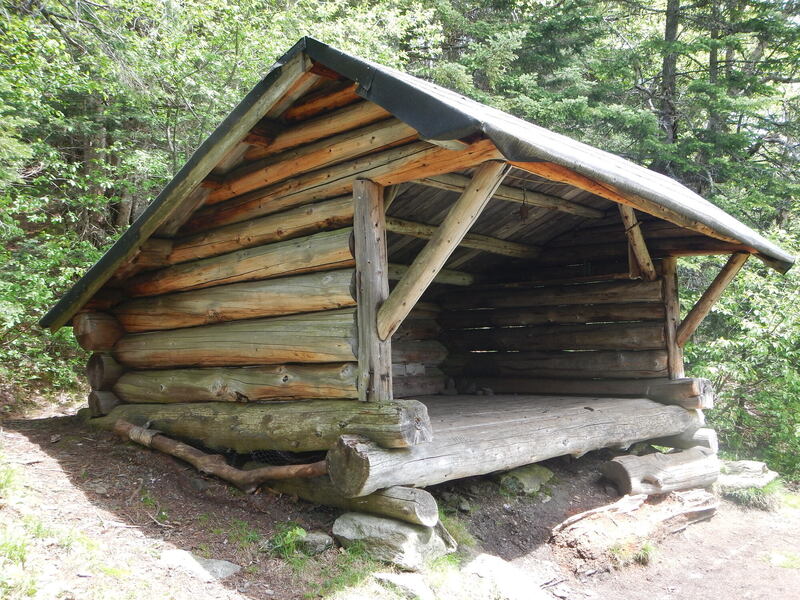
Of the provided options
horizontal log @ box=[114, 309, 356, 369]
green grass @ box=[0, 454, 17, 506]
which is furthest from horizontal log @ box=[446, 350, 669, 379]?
green grass @ box=[0, 454, 17, 506]

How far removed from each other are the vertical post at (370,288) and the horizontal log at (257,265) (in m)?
0.16

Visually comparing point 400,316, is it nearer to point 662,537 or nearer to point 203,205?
point 203,205

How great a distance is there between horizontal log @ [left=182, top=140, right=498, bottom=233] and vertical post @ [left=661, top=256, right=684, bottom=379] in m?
4.11

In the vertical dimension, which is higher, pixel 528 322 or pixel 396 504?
pixel 528 322

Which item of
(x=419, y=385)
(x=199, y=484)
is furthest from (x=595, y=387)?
(x=199, y=484)

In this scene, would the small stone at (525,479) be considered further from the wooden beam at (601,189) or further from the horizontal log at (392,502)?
the wooden beam at (601,189)

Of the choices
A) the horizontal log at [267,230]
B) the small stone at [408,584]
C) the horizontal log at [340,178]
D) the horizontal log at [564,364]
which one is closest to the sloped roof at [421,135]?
the horizontal log at [340,178]

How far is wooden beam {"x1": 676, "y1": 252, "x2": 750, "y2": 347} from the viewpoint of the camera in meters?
6.66

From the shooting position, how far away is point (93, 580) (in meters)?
3.25

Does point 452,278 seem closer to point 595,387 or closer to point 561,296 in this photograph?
point 561,296

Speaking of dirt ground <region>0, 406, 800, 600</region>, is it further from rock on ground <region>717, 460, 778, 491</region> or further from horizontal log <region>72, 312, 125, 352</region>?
horizontal log <region>72, 312, 125, 352</region>

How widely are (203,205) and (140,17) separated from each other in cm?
775

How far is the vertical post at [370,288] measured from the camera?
4414 millimetres

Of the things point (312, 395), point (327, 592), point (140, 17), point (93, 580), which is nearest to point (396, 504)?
point (327, 592)
